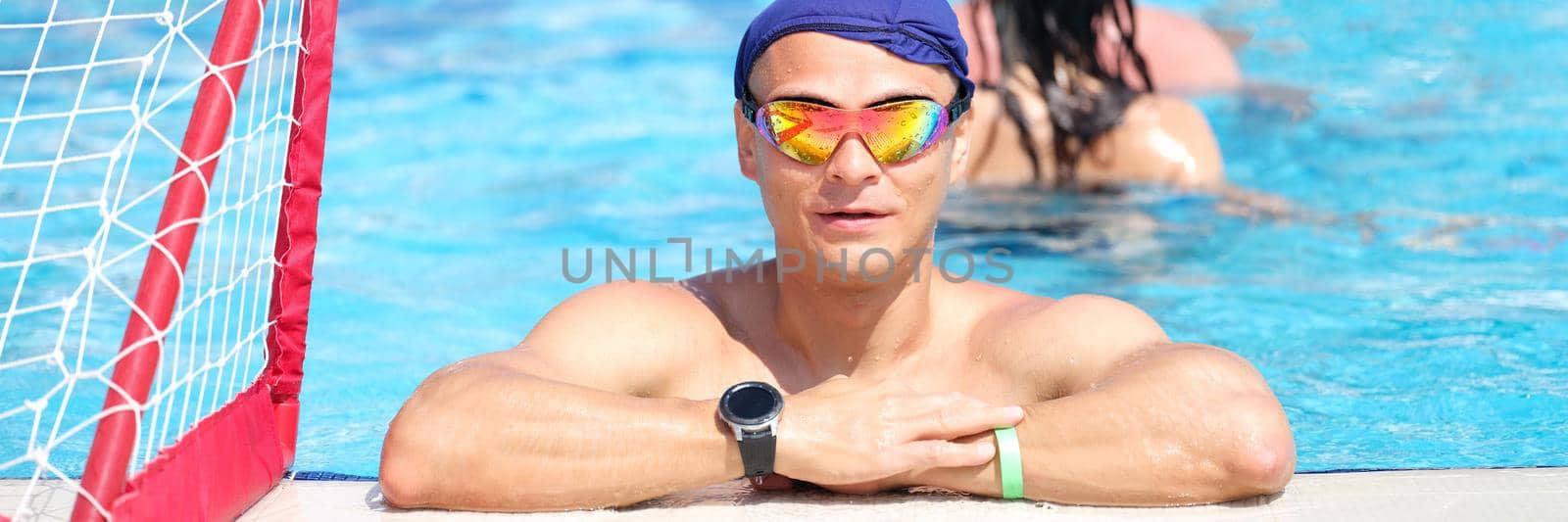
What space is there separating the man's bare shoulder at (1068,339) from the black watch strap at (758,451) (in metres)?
0.70

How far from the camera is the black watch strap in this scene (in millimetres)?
2547

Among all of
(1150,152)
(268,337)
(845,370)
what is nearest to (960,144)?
(845,370)

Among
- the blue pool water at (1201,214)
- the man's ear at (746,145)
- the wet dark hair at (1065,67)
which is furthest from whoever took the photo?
the wet dark hair at (1065,67)

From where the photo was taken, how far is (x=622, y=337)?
9.70 feet

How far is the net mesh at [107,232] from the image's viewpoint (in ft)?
8.42

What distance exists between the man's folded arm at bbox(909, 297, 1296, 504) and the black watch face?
30 centimetres

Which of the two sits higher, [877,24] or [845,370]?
[877,24]

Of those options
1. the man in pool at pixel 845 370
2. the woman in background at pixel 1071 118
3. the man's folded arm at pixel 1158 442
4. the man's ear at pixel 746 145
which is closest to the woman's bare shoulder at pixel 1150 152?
the woman in background at pixel 1071 118

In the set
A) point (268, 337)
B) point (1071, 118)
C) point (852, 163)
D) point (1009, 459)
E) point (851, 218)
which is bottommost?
point (1071, 118)

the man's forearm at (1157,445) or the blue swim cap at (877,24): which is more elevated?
the blue swim cap at (877,24)

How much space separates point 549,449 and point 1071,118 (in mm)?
3936

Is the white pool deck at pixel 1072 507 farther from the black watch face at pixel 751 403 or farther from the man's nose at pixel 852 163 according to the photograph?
the man's nose at pixel 852 163

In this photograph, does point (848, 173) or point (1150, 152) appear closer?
point (848, 173)

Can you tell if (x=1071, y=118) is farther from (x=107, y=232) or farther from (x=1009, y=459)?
(x=107, y=232)
